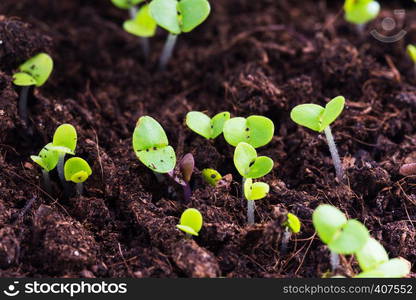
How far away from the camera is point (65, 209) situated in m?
1.42

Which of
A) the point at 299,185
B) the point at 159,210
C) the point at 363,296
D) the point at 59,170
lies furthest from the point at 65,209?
the point at 363,296

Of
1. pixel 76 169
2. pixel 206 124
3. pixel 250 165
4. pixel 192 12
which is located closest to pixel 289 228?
pixel 250 165

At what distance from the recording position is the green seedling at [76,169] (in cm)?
138

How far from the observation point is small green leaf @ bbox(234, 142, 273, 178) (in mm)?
1331

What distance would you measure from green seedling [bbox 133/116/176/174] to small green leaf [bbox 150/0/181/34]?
1.02 feet

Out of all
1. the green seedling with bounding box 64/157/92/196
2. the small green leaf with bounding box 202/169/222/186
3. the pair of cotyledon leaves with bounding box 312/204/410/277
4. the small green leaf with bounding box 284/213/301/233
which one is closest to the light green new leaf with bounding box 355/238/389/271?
the pair of cotyledon leaves with bounding box 312/204/410/277

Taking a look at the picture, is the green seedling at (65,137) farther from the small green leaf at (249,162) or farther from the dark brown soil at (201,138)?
the small green leaf at (249,162)

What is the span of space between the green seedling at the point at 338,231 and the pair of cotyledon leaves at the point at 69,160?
58 cm

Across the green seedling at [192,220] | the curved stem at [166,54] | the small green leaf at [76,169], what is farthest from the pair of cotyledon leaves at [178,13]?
the green seedling at [192,220]

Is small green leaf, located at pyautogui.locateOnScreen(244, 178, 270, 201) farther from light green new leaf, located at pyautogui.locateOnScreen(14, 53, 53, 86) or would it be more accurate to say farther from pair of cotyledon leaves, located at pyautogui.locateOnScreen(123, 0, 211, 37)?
light green new leaf, located at pyautogui.locateOnScreen(14, 53, 53, 86)

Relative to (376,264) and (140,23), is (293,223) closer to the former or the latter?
(376,264)

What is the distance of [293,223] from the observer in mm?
1278

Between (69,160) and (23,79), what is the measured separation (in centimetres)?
32

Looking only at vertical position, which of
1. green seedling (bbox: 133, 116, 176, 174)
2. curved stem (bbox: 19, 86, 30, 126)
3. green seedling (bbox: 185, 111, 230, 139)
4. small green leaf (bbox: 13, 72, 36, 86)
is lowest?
curved stem (bbox: 19, 86, 30, 126)
